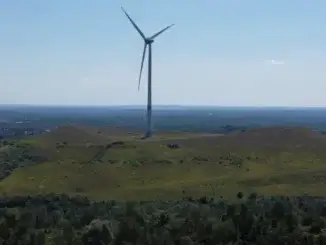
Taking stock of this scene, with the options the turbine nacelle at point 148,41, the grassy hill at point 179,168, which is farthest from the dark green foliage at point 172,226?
the turbine nacelle at point 148,41

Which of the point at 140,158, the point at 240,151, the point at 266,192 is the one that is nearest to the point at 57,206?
the point at 266,192

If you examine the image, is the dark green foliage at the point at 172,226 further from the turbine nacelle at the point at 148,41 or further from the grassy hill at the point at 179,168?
the turbine nacelle at the point at 148,41

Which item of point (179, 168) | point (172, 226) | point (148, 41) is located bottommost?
point (179, 168)

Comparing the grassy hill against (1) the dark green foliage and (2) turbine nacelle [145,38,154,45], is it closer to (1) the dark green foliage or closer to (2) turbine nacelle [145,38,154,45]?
(2) turbine nacelle [145,38,154,45]

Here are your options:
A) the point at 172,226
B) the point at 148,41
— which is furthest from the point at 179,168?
the point at 172,226

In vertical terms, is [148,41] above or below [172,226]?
above

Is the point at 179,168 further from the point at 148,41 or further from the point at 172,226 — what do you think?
the point at 172,226

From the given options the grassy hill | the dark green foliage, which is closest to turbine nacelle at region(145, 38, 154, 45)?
the grassy hill

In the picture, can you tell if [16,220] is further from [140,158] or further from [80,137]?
[80,137]
